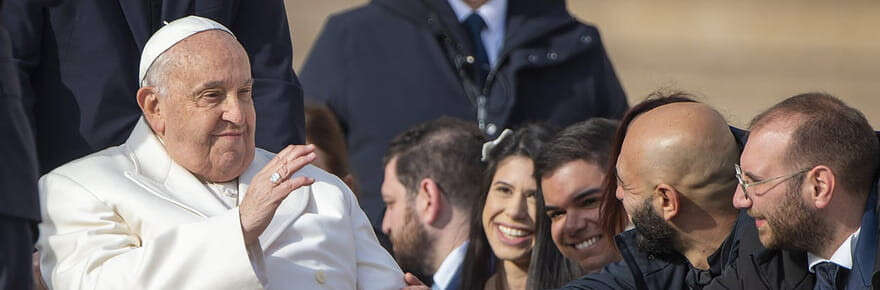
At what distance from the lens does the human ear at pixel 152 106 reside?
5.27 m

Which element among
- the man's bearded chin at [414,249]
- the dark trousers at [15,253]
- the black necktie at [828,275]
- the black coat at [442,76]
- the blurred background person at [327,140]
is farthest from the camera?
the black coat at [442,76]

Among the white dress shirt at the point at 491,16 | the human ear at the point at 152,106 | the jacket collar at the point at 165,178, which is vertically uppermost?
the human ear at the point at 152,106

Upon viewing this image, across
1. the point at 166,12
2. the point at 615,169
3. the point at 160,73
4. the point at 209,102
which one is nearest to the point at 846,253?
the point at 615,169

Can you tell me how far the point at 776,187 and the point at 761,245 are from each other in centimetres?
21

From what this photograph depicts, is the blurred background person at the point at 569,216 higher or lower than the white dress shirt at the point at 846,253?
lower

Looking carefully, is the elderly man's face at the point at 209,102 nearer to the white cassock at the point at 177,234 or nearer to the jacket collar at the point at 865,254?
the white cassock at the point at 177,234

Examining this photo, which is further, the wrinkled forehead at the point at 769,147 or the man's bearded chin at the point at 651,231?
the man's bearded chin at the point at 651,231

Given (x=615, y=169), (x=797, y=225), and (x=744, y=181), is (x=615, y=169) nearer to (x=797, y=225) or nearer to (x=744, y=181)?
(x=744, y=181)

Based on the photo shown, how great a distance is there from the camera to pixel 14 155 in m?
4.45

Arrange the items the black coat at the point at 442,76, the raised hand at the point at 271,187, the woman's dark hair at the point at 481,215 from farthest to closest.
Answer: the black coat at the point at 442,76, the woman's dark hair at the point at 481,215, the raised hand at the point at 271,187

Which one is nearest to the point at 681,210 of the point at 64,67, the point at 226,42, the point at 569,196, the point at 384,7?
the point at 569,196

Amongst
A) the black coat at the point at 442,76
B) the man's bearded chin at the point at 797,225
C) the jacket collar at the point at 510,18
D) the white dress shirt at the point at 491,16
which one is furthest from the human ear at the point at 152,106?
the white dress shirt at the point at 491,16

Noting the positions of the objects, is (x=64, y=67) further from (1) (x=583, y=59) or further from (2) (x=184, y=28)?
(1) (x=583, y=59)

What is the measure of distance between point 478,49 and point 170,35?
9.70 ft
